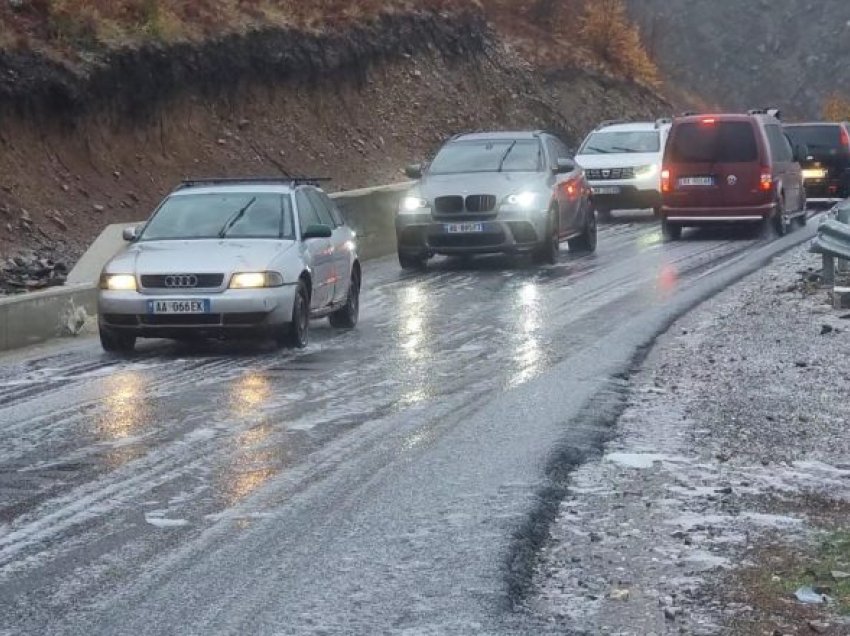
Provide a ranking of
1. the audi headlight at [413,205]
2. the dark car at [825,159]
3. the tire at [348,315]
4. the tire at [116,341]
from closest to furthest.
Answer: the tire at [116,341], the tire at [348,315], the audi headlight at [413,205], the dark car at [825,159]

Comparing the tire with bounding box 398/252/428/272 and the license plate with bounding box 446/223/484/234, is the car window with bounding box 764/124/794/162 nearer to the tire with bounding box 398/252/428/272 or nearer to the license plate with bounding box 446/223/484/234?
the license plate with bounding box 446/223/484/234

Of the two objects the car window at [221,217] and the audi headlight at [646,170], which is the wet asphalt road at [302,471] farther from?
the audi headlight at [646,170]

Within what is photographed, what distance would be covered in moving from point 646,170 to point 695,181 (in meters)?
6.30

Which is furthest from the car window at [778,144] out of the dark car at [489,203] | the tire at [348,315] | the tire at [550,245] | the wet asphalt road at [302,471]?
the tire at [348,315]

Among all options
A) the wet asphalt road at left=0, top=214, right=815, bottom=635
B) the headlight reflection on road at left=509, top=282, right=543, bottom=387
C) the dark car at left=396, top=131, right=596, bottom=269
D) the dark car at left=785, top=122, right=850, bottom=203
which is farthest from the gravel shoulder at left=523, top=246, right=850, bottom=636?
the dark car at left=785, top=122, right=850, bottom=203

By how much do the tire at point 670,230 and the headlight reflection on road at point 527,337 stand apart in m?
7.87

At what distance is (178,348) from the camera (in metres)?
15.9

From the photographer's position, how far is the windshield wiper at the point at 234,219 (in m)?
16.1

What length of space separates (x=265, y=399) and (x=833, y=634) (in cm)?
641

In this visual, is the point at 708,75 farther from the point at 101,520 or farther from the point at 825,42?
the point at 101,520

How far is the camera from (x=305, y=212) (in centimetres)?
1694

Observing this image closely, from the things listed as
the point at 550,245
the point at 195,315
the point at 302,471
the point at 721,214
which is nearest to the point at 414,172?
the point at 550,245

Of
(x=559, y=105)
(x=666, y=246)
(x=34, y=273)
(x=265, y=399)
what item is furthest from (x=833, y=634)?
(x=559, y=105)

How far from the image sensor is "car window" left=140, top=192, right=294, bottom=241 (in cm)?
1614
